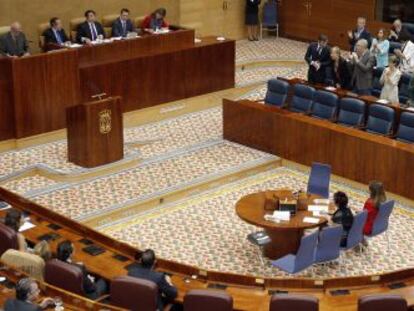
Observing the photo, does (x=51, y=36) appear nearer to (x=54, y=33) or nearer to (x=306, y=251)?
(x=54, y=33)

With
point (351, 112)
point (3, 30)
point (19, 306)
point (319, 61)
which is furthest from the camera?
point (3, 30)

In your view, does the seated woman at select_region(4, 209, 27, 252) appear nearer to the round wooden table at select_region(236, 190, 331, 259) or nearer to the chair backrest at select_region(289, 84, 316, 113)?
the round wooden table at select_region(236, 190, 331, 259)

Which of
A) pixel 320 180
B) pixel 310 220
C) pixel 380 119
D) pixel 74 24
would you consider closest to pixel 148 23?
pixel 74 24

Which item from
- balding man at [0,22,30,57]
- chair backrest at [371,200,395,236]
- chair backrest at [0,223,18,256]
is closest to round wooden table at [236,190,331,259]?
chair backrest at [371,200,395,236]

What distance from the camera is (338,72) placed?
48.7ft

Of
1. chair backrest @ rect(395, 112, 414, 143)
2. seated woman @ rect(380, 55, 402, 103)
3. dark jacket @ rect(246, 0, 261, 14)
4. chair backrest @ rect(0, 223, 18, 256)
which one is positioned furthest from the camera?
dark jacket @ rect(246, 0, 261, 14)

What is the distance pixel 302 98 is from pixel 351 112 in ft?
3.31

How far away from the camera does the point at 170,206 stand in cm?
1236

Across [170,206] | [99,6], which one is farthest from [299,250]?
[99,6]

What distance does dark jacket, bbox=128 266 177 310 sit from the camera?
812 cm

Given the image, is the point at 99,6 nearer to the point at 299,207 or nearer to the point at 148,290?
the point at 299,207

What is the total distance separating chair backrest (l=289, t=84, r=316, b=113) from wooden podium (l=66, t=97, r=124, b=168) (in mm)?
2791

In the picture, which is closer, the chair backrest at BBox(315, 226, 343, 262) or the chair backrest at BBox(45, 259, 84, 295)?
the chair backrest at BBox(45, 259, 84, 295)

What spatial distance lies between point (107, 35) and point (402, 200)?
7.10 metres
